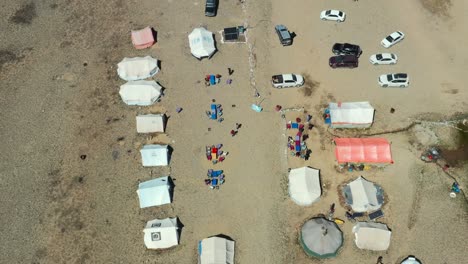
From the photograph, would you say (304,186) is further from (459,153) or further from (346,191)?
(459,153)

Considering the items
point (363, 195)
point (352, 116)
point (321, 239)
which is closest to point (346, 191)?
point (363, 195)

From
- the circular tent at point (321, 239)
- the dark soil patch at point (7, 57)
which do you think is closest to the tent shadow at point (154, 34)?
the dark soil patch at point (7, 57)

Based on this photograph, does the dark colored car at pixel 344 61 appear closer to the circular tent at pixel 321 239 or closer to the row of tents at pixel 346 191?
the row of tents at pixel 346 191

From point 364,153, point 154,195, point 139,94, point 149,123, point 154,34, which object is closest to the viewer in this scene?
point 154,195

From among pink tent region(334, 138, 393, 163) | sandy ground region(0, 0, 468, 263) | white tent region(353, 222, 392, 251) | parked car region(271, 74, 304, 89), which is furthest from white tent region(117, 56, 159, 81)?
white tent region(353, 222, 392, 251)

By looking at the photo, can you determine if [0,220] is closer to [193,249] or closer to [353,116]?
[193,249]

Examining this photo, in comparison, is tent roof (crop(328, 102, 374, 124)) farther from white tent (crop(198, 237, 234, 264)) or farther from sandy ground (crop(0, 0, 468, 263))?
white tent (crop(198, 237, 234, 264))

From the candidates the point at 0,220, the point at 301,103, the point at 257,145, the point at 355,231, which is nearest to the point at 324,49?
the point at 301,103
